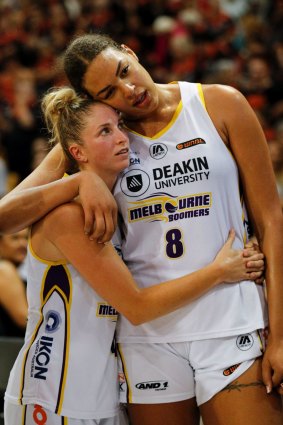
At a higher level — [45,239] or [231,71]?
[231,71]

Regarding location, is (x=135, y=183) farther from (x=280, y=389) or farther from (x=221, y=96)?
(x=280, y=389)

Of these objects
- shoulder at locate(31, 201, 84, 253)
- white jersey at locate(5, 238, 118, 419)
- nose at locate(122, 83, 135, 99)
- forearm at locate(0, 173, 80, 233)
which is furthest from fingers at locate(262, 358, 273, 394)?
nose at locate(122, 83, 135, 99)

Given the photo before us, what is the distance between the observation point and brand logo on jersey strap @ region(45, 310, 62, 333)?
296cm

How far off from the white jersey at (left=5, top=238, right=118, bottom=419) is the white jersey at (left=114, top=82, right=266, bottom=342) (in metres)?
0.17

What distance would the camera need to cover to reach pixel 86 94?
3148 mm

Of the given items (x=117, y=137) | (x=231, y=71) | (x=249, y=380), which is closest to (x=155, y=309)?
(x=249, y=380)

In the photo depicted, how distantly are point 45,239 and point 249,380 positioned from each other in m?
1.02

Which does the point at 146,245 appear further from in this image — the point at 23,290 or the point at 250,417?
the point at 23,290

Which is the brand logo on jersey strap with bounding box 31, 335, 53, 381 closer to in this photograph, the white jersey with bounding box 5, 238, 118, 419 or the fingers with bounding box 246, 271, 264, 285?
the white jersey with bounding box 5, 238, 118, 419

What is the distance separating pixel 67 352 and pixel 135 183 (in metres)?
0.78

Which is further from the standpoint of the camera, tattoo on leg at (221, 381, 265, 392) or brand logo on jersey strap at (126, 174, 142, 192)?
brand logo on jersey strap at (126, 174, 142, 192)

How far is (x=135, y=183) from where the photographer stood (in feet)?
10.2

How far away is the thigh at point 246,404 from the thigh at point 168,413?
0.10 m

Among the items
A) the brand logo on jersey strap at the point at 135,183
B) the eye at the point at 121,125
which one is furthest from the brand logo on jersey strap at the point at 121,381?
the eye at the point at 121,125
